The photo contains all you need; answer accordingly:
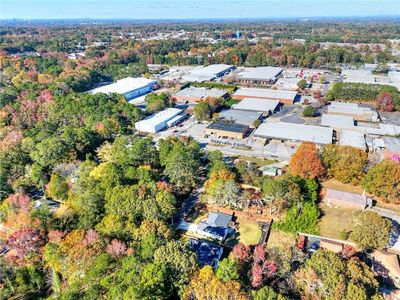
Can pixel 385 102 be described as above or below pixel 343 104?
above

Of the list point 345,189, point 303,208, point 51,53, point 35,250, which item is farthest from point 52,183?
point 51,53

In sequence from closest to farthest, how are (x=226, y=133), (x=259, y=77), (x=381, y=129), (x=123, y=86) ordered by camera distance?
(x=226, y=133)
(x=381, y=129)
(x=123, y=86)
(x=259, y=77)

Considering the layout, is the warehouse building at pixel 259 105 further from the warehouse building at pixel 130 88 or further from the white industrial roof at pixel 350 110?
the warehouse building at pixel 130 88

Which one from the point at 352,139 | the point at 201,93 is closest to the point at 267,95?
the point at 201,93

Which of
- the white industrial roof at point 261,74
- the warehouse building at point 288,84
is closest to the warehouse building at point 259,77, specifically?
the white industrial roof at point 261,74

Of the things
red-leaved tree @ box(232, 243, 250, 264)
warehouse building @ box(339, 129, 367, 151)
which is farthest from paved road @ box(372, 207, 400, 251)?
red-leaved tree @ box(232, 243, 250, 264)

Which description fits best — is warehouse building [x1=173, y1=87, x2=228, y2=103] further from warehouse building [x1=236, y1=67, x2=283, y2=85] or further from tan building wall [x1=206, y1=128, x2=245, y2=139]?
tan building wall [x1=206, y1=128, x2=245, y2=139]

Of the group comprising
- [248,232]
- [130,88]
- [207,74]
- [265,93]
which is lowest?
[248,232]

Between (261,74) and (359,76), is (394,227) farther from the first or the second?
(261,74)
